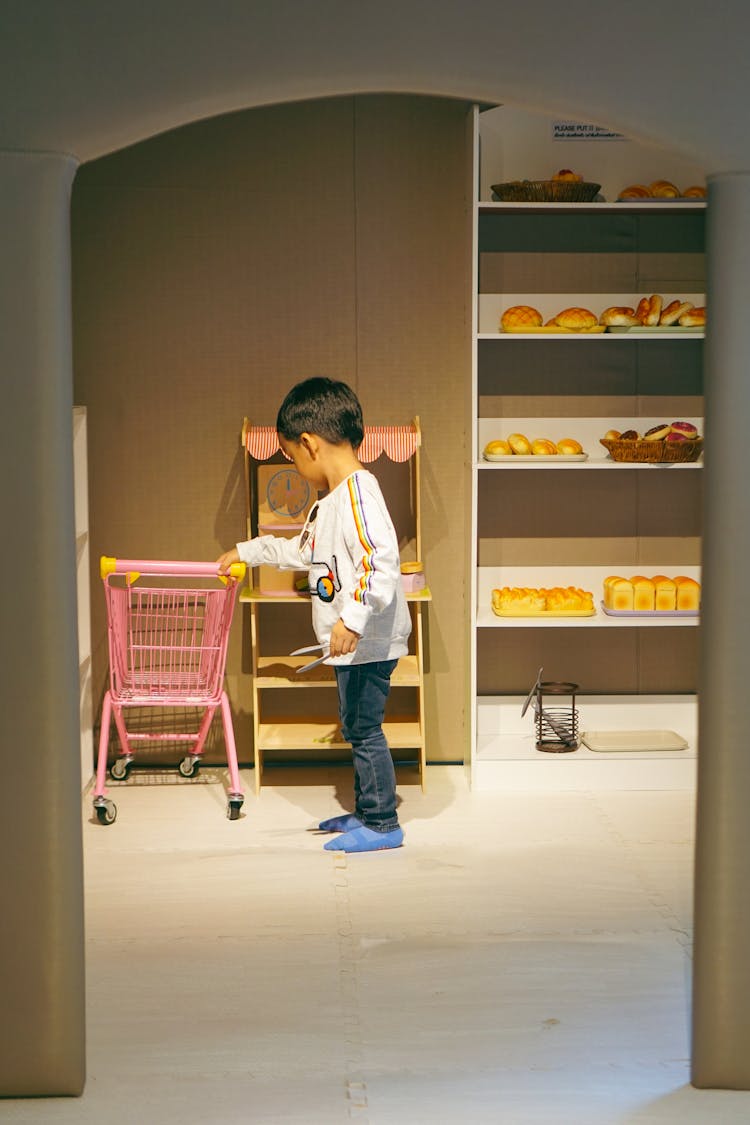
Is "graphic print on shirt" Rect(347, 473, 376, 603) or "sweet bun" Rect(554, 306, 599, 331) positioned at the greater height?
"sweet bun" Rect(554, 306, 599, 331)

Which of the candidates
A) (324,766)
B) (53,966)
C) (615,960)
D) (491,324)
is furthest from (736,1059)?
(491,324)

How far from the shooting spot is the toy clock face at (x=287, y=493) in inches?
208

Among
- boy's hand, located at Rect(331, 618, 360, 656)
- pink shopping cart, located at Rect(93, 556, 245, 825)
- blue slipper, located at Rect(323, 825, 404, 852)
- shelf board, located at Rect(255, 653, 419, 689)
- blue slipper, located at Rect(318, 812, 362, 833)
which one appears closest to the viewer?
boy's hand, located at Rect(331, 618, 360, 656)

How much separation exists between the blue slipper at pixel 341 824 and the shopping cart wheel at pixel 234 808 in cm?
33

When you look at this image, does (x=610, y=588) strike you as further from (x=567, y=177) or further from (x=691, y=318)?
(x=567, y=177)

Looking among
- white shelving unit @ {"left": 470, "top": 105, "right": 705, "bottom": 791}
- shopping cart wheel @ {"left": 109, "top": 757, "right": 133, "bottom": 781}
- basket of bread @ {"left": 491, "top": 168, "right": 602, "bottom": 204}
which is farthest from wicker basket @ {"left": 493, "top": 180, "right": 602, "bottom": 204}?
shopping cart wheel @ {"left": 109, "top": 757, "right": 133, "bottom": 781}

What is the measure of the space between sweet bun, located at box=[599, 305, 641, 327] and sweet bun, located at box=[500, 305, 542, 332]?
28 centimetres

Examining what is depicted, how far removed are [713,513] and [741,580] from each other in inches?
6.2

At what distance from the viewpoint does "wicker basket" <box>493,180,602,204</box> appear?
200 inches

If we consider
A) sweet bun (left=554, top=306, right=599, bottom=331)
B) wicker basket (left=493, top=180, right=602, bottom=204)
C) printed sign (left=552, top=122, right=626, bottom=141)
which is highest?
printed sign (left=552, top=122, right=626, bottom=141)

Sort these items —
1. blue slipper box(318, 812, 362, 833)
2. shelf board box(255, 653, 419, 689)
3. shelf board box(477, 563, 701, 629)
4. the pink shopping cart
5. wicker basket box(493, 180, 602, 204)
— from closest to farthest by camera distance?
1. blue slipper box(318, 812, 362, 833)
2. the pink shopping cart
3. wicker basket box(493, 180, 602, 204)
4. shelf board box(255, 653, 419, 689)
5. shelf board box(477, 563, 701, 629)

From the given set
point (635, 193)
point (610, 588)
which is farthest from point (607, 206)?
point (610, 588)

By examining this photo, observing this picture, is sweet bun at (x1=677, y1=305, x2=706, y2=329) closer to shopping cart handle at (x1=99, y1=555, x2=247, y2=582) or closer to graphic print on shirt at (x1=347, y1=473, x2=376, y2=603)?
graphic print on shirt at (x1=347, y1=473, x2=376, y2=603)

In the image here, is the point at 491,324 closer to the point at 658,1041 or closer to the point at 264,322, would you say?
the point at 264,322
